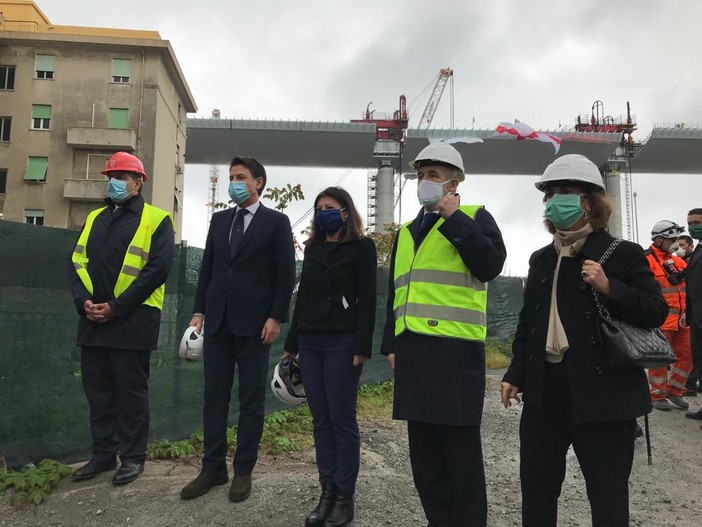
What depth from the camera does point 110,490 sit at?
363 cm

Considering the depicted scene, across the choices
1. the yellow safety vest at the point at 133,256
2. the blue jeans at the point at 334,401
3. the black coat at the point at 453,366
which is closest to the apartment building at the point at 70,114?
the yellow safety vest at the point at 133,256

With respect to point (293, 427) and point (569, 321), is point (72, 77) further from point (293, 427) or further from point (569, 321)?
point (569, 321)

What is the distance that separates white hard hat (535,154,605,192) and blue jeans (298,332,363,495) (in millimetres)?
1506

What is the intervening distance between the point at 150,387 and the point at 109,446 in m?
0.82

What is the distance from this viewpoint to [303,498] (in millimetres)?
3625

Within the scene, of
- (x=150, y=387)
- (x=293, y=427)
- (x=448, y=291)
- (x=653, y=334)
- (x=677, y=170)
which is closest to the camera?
(x=653, y=334)

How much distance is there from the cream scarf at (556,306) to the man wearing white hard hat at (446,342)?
0.33m

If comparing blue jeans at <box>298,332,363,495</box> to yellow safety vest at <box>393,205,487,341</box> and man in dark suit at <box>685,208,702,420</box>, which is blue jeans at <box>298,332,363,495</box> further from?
man in dark suit at <box>685,208,702,420</box>

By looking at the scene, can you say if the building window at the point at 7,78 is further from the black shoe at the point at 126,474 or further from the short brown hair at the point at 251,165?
the black shoe at the point at 126,474

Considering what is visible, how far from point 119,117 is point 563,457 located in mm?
35864

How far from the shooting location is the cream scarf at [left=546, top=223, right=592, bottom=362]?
237 centimetres

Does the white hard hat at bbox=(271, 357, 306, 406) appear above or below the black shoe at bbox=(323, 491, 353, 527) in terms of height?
above

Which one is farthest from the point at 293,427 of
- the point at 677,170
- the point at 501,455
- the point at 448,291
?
the point at 677,170

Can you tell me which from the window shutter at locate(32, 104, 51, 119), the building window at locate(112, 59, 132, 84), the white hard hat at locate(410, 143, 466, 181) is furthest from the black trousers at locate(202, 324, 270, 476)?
the window shutter at locate(32, 104, 51, 119)
